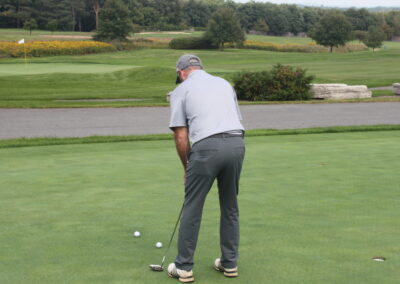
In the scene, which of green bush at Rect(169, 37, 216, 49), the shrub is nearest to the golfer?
green bush at Rect(169, 37, 216, 49)

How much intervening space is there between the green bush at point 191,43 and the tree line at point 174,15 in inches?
235

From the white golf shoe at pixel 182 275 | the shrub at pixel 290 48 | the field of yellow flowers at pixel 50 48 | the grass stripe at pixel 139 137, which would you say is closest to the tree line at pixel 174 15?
the shrub at pixel 290 48

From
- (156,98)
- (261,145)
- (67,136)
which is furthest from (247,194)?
(156,98)

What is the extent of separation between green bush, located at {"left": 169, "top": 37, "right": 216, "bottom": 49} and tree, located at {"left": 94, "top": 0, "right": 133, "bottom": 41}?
19.2 ft

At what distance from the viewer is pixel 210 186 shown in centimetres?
514

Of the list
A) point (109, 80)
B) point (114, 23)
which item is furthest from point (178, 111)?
point (114, 23)

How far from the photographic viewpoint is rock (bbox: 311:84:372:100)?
92.4 feet

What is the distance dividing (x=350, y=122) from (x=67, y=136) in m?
8.31

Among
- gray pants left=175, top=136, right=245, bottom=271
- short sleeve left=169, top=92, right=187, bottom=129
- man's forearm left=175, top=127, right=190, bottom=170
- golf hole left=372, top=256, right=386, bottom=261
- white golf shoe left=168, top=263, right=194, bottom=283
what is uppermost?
short sleeve left=169, top=92, right=187, bottom=129

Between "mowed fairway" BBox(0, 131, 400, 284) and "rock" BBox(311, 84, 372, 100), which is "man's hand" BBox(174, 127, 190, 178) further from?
"rock" BBox(311, 84, 372, 100)

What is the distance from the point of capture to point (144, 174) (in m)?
9.84

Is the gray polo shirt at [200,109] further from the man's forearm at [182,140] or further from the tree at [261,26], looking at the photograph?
the tree at [261,26]

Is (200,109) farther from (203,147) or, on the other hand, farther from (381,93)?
(381,93)

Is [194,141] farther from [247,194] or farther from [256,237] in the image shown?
[247,194]
